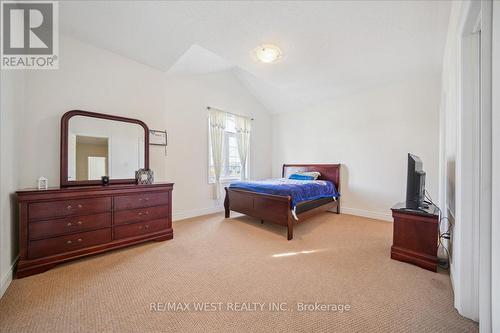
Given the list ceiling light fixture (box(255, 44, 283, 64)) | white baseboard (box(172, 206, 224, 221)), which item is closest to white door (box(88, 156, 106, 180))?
white baseboard (box(172, 206, 224, 221))

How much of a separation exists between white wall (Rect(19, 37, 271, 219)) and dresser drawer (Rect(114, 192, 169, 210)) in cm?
69

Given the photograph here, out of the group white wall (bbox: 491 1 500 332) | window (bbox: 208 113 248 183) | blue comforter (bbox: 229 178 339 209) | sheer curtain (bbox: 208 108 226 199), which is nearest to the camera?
white wall (bbox: 491 1 500 332)

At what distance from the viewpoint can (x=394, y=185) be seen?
346 cm

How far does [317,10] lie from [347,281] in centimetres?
270

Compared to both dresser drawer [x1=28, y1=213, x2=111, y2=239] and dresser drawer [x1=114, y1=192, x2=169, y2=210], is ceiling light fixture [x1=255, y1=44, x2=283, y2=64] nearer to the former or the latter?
dresser drawer [x1=114, y1=192, x2=169, y2=210]

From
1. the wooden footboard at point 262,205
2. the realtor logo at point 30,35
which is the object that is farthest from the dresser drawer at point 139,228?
the realtor logo at point 30,35

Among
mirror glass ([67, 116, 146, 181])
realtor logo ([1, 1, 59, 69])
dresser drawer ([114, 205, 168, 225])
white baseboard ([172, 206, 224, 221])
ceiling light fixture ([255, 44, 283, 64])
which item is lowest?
white baseboard ([172, 206, 224, 221])

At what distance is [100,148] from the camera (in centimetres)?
250

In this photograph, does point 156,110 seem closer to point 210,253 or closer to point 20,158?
point 20,158

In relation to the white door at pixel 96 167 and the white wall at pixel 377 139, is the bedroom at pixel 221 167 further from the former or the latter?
the white door at pixel 96 167

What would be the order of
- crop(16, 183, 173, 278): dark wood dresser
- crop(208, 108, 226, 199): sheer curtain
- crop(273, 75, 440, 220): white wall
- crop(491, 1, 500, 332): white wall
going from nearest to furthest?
crop(491, 1, 500, 332): white wall, crop(16, 183, 173, 278): dark wood dresser, crop(273, 75, 440, 220): white wall, crop(208, 108, 226, 199): sheer curtain

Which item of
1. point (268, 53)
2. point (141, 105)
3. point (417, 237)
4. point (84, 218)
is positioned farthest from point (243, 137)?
point (417, 237)

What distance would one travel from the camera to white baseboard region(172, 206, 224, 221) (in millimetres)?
3516

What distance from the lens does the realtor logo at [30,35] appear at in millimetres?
1771
